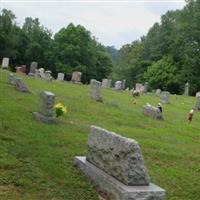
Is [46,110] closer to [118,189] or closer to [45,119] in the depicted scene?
[45,119]

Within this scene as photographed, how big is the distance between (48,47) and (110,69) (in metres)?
17.9

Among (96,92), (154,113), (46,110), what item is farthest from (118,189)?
(96,92)

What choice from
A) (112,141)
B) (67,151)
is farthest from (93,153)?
(67,151)

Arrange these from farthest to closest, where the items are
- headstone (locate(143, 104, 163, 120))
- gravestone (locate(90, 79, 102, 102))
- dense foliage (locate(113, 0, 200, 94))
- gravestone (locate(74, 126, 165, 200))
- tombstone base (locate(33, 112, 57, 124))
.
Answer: dense foliage (locate(113, 0, 200, 94)), gravestone (locate(90, 79, 102, 102)), headstone (locate(143, 104, 163, 120)), tombstone base (locate(33, 112, 57, 124)), gravestone (locate(74, 126, 165, 200))

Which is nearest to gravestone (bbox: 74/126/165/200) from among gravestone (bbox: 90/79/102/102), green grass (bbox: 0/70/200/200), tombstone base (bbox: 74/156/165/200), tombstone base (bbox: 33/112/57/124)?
tombstone base (bbox: 74/156/165/200)

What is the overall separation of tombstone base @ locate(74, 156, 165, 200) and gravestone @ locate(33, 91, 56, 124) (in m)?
5.73

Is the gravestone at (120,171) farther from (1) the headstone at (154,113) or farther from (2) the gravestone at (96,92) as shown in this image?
(2) the gravestone at (96,92)

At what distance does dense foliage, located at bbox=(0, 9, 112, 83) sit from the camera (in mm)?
64375

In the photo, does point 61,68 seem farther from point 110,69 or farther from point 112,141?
point 112,141

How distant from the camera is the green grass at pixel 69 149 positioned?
1050 cm

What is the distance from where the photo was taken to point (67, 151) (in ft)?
43.1

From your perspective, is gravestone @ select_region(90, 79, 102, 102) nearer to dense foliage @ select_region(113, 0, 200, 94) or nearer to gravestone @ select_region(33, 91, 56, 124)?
gravestone @ select_region(33, 91, 56, 124)

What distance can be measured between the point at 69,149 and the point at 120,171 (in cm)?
381

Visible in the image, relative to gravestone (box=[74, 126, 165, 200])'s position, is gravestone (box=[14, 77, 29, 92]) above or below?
above
